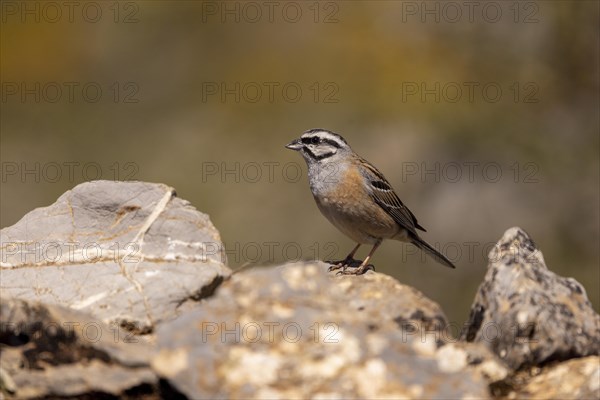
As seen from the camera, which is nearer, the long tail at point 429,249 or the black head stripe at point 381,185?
the black head stripe at point 381,185

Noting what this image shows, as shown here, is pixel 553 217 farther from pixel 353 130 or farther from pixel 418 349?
pixel 418 349

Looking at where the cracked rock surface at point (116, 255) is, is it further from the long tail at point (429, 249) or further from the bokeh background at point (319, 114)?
the bokeh background at point (319, 114)

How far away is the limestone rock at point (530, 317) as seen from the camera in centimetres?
771

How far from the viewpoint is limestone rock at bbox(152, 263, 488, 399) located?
6707 mm

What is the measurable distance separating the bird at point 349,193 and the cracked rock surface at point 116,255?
207 cm

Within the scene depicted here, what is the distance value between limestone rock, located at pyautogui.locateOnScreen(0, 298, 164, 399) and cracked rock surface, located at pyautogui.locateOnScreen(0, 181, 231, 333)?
928 mm

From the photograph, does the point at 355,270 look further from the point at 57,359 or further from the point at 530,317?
the point at 57,359

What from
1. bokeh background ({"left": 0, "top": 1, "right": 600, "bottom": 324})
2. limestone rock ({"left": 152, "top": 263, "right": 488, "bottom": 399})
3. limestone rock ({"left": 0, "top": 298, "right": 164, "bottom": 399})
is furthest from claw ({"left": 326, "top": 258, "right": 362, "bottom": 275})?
bokeh background ({"left": 0, "top": 1, "right": 600, "bottom": 324})

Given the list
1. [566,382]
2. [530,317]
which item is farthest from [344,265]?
[566,382]

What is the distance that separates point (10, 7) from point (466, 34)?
10987 millimetres

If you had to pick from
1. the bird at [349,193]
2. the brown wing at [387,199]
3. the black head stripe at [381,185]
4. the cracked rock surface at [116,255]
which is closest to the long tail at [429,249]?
the brown wing at [387,199]

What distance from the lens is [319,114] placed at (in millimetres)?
22219

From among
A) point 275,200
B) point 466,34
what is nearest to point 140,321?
point 275,200

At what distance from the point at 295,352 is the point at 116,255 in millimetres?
2248
